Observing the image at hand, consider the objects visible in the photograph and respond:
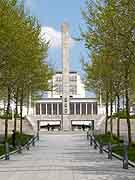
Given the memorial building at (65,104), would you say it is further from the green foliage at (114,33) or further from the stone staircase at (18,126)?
the green foliage at (114,33)

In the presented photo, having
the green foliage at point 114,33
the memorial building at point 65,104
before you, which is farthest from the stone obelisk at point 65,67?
the green foliage at point 114,33

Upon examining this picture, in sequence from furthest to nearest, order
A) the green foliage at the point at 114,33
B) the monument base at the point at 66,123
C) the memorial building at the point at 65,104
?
the monument base at the point at 66,123, the memorial building at the point at 65,104, the green foliage at the point at 114,33

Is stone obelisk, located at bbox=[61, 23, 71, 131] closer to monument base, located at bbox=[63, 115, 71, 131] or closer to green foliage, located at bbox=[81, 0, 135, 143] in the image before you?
monument base, located at bbox=[63, 115, 71, 131]

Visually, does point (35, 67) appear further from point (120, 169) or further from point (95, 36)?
point (120, 169)

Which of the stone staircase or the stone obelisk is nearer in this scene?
the stone staircase

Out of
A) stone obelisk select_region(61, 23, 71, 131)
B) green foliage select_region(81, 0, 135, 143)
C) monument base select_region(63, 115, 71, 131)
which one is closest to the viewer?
green foliage select_region(81, 0, 135, 143)

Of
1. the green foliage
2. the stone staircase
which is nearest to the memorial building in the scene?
the stone staircase

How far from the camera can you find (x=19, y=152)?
33.1 m

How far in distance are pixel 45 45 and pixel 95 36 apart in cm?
1328

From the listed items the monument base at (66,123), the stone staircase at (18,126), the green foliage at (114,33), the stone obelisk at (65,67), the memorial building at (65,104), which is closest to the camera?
the green foliage at (114,33)

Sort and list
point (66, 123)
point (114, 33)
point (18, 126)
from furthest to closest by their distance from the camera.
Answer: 1. point (66, 123)
2. point (18, 126)
3. point (114, 33)

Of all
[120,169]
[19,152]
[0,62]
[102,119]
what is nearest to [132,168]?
[120,169]

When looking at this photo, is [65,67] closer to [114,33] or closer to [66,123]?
[66,123]

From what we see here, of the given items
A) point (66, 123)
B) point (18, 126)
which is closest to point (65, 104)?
point (66, 123)
